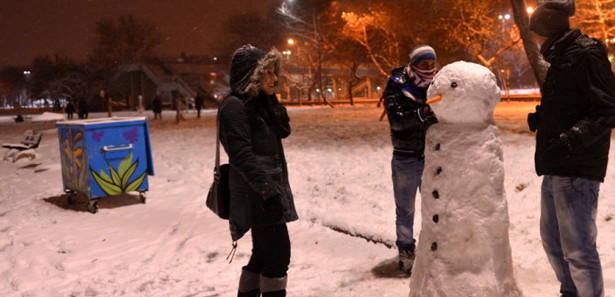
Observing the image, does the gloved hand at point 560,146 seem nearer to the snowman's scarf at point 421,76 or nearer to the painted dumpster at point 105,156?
the snowman's scarf at point 421,76

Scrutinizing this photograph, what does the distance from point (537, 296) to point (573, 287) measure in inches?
21.3

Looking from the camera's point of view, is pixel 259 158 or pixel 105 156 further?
pixel 105 156

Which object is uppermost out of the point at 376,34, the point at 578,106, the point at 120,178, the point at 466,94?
the point at 376,34

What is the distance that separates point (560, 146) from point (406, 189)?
170 cm

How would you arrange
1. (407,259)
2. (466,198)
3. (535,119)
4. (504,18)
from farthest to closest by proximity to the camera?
(504,18)
(407,259)
(535,119)
(466,198)

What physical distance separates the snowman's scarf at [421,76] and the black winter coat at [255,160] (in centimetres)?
136

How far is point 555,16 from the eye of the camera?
3.44 meters

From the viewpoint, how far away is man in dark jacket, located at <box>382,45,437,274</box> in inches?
179

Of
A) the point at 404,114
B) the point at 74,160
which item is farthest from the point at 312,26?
the point at 404,114

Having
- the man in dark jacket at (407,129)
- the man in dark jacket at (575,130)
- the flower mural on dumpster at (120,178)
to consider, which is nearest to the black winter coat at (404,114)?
the man in dark jacket at (407,129)

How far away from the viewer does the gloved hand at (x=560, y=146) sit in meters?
3.24

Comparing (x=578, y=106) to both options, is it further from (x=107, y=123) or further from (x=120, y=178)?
(x=120, y=178)

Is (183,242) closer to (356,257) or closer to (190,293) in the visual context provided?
(190,293)

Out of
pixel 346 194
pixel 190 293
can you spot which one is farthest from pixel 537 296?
pixel 346 194
